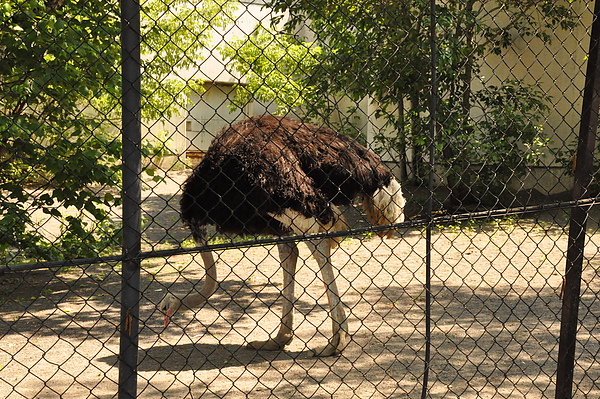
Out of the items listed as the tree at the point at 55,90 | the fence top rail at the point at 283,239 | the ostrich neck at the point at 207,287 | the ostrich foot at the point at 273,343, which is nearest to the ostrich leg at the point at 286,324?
the ostrich foot at the point at 273,343

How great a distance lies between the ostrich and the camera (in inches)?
181

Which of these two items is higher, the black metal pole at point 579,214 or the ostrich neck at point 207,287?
the black metal pole at point 579,214

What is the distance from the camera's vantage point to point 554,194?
1181 centimetres

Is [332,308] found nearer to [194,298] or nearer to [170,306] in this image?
[194,298]

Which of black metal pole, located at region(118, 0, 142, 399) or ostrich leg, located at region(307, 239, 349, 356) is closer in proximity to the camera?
black metal pole, located at region(118, 0, 142, 399)

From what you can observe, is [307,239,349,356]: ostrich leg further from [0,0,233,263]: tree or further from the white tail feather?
[0,0,233,263]: tree

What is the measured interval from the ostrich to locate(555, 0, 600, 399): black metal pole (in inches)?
46.9

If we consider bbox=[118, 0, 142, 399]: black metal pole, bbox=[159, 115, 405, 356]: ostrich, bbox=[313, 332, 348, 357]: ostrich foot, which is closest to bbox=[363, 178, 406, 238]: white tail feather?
bbox=[159, 115, 405, 356]: ostrich

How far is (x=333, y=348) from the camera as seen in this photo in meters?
5.11

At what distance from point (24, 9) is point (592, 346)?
16.6ft

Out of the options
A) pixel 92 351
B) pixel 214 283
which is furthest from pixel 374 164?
pixel 92 351

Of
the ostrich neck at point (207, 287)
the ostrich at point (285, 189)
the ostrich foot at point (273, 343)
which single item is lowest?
the ostrich foot at point (273, 343)

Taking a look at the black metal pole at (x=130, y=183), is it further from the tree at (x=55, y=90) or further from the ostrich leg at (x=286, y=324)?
the ostrich leg at (x=286, y=324)

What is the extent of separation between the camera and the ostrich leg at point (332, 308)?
16.8 ft
